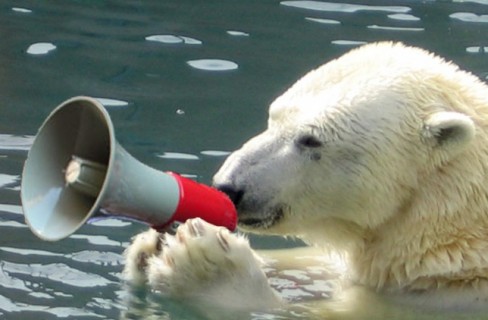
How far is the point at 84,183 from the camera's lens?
4.93 metres

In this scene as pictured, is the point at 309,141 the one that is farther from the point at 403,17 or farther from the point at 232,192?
the point at 403,17

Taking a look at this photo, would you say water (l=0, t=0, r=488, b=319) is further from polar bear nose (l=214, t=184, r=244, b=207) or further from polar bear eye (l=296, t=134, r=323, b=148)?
polar bear eye (l=296, t=134, r=323, b=148)

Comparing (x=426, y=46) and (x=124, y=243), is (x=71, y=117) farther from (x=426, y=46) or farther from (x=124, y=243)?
(x=426, y=46)

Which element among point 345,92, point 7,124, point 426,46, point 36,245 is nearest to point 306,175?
point 345,92

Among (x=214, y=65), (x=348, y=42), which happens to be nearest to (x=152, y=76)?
(x=214, y=65)

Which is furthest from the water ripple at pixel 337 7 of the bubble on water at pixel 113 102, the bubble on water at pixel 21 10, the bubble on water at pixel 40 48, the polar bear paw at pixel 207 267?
the polar bear paw at pixel 207 267

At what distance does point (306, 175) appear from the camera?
547 cm

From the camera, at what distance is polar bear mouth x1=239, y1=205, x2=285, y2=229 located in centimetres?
537

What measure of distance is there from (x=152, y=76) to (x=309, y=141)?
9.57 feet

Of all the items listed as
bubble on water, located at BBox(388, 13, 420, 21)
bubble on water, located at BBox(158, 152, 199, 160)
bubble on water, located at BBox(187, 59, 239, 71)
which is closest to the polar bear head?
bubble on water, located at BBox(158, 152, 199, 160)

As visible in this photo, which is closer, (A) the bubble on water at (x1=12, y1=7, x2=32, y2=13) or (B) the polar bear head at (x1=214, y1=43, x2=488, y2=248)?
(B) the polar bear head at (x1=214, y1=43, x2=488, y2=248)

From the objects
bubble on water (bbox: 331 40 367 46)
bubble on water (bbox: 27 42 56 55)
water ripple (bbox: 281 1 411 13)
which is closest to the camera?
bubble on water (bbox: 27 42 56 55)

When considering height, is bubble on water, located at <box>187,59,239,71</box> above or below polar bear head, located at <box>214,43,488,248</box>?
below

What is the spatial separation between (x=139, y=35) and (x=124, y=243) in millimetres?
2878
